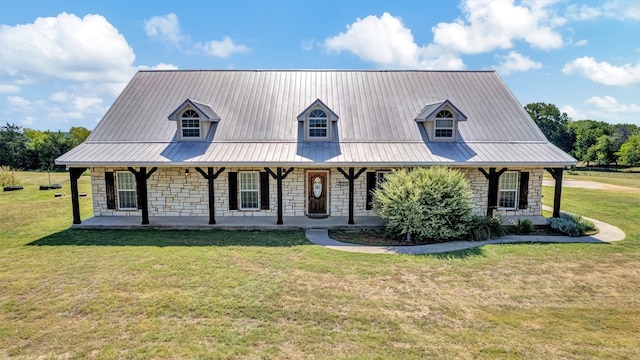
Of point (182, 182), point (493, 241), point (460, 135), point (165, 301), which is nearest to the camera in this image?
point (165, 301)

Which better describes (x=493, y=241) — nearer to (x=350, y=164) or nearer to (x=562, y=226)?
(x=562, y=226)

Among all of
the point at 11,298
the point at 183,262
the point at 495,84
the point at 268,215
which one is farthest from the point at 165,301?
the point at 495,84

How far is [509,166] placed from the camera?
13.2 m

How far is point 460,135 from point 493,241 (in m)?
5.20

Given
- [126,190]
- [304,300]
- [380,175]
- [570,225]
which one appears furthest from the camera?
[126,190]

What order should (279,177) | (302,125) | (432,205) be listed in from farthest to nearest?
1. (302,125)
2. (279,177)
3. (432,205)

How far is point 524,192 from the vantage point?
14.3 m

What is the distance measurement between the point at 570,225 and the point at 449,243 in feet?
15.7

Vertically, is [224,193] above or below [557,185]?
below

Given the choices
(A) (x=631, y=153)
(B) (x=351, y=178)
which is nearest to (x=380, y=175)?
(B) (x=351, y=178)

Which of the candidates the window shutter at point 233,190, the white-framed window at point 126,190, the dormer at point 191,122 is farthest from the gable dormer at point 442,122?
the white-framed window at point 126,190

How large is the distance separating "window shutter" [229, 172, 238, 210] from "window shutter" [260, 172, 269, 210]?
1024 mm

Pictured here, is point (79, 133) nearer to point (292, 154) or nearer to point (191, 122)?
point (191, 122)

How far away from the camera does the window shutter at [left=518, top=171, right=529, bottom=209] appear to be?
14180 mm
